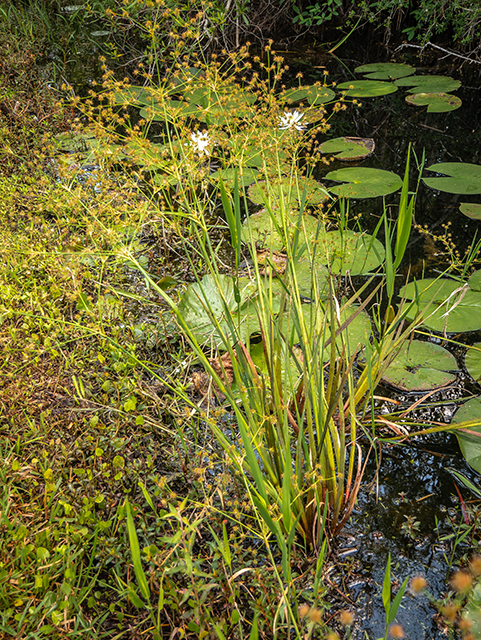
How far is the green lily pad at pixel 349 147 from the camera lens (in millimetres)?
2588

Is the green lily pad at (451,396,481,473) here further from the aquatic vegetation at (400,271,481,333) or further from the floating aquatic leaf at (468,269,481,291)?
the floating aquatic leaf at (468,269,481,291)

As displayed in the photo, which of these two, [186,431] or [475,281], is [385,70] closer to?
[475,281]

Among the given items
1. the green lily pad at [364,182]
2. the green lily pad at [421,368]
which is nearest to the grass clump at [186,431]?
the green lily pad at [421,368]

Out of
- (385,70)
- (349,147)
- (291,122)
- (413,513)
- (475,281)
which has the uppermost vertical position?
(291,122)

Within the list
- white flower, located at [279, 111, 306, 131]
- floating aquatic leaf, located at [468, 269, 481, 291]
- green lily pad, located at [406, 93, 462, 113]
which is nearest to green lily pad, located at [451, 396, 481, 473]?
floating aquatic leaf, located at [468, 269, 481, 291]

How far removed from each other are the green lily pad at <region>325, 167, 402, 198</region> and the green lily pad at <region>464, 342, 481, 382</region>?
3.23 ft

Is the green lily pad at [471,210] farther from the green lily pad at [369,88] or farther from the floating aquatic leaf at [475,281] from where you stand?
the green lily pad at [369,88]

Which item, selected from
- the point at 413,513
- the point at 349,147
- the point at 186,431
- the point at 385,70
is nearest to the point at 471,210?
the point at 349,147

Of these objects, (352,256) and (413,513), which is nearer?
(413,513)

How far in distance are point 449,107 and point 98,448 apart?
317cm

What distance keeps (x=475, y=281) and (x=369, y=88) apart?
2.46 m

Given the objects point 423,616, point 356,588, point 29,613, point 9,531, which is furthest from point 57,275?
point 423,616

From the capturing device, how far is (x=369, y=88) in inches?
136

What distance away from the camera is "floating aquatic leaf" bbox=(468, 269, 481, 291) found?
160 centimetres
